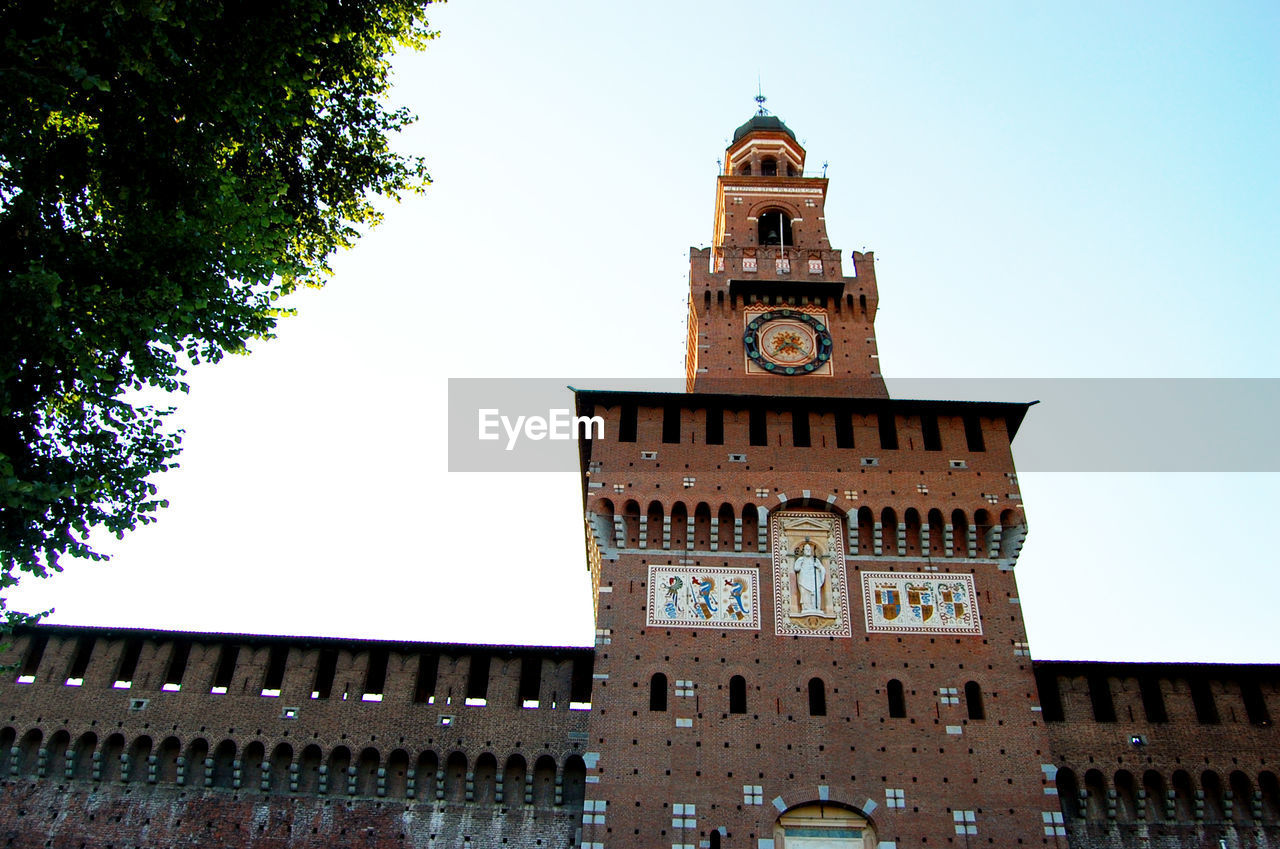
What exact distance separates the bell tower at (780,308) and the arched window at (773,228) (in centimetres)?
3

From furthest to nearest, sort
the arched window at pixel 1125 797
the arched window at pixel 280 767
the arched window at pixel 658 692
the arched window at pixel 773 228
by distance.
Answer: the arched window at pixel 773 228 → the arched window at pixel 280 767 → the arched window at pixel 1125 797 → the arched window at pixel 658 692

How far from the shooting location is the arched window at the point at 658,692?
803 inches

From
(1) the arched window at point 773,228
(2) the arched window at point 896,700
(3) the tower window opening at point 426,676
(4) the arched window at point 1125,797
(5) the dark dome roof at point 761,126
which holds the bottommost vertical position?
(4) the arched window at point 1125,797

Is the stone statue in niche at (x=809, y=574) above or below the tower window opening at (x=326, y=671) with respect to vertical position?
above

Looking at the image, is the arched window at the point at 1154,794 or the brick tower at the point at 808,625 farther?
the arched window at the point at 1154,794

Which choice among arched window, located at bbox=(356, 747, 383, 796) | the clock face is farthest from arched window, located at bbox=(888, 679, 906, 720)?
arched window, located at bbox=(356, 747, 383, 796)

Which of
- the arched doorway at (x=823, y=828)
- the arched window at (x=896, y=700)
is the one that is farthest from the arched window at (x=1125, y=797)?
the arched doorway at (x=823, y=828)

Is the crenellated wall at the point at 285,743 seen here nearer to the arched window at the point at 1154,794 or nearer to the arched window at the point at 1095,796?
the arched window at the point at 1095,796

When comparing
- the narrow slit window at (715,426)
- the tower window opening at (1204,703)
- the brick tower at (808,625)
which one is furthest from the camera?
the narrow slit window at (715,426)

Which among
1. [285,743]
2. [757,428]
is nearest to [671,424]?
[757,428]

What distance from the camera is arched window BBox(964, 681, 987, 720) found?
20297 millimetres

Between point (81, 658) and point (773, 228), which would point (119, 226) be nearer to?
point (81, 658)

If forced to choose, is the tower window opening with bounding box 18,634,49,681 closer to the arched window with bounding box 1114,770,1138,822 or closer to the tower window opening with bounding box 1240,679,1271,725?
the arched window with bounding box 1114,770,1138,822

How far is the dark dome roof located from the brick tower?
12043 mm
